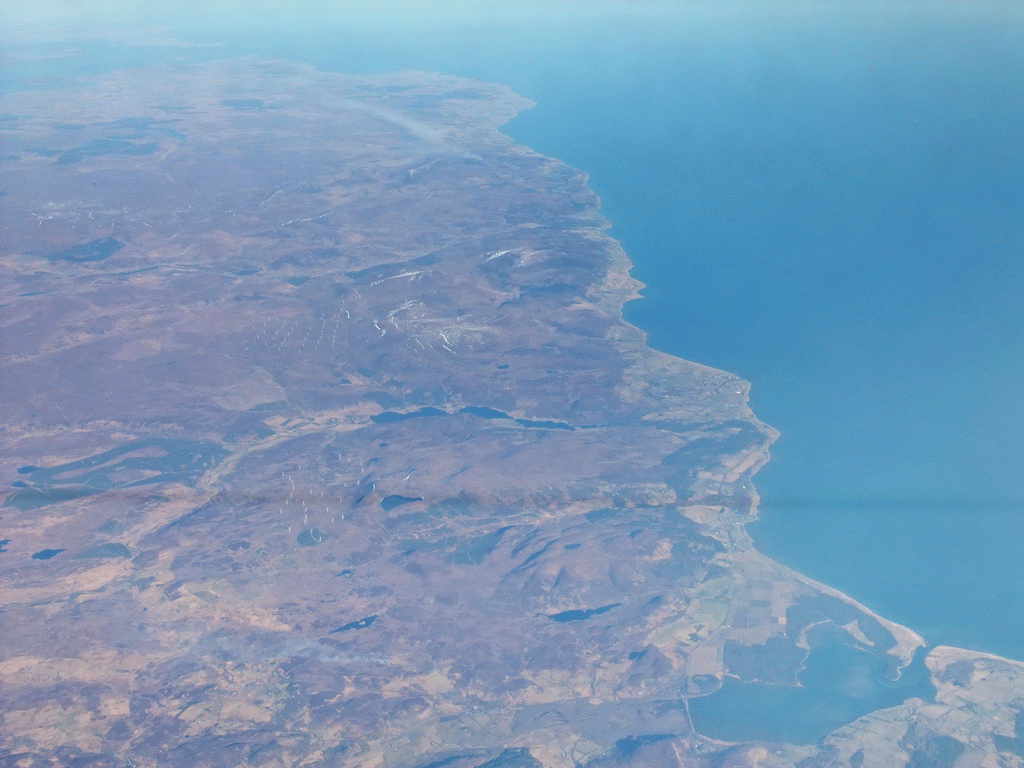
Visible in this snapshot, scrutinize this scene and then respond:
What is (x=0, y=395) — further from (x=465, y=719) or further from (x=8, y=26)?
(x=8, y=26)

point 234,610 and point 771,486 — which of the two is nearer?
point 234,610

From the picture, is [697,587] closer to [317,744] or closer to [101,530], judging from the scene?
[317,744]

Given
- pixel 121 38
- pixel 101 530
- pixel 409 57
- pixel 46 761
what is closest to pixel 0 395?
pixel 101 530

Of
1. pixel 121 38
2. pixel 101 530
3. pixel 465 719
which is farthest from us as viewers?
pixel 121 38

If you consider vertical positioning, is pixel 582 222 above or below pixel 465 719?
above

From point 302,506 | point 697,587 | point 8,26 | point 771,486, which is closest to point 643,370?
point 771,486

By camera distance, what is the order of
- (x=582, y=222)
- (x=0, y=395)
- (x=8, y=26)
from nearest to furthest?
(x=0, y=395), (x=582, y=222), (x=8, y=26)
